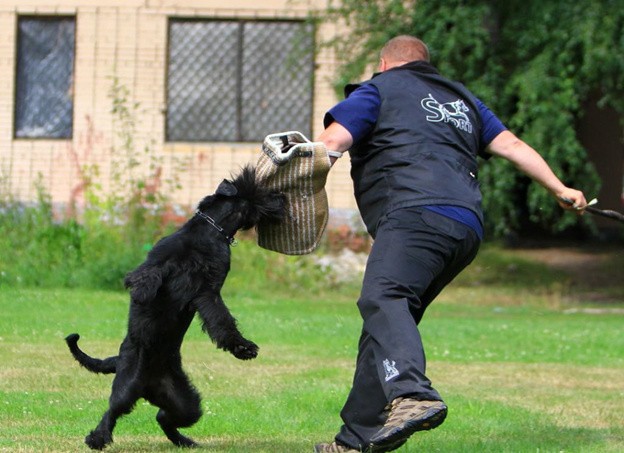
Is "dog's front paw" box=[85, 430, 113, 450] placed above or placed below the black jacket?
below

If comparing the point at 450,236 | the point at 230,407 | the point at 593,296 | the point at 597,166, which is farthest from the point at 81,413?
the point at 597,166

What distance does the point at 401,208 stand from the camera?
5.99 metres

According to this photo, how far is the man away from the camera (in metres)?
5.79

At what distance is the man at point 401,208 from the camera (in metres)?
5.79

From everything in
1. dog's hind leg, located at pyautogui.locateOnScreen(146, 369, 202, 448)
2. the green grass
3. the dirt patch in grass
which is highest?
dog's hind leg, located at pyautogui.locateOnScreen(146, 369, 202, 448)

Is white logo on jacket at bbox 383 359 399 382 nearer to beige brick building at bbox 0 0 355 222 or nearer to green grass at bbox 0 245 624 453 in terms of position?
green grass at bbox 0 245 624 453

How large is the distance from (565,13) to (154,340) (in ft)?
36.7

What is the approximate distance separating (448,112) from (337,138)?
0.66 metres

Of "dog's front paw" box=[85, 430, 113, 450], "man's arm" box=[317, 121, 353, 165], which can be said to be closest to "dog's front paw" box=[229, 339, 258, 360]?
Result: "dog's front paw" box=[85, 430, 113, 450]

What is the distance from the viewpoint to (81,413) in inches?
290

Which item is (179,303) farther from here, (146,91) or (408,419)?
(146,91)

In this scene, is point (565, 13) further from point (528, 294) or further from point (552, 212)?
point (528, 294)

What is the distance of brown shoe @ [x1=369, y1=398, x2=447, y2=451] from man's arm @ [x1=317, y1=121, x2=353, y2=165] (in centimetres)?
130

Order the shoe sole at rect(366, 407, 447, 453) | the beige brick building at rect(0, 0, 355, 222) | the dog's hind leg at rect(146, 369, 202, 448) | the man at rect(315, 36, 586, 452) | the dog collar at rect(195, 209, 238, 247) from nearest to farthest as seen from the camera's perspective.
→ the shoe sole at rect(366, 407, 447, 453) < the man at rect(315, 36, 586, 452) < the dog collar at rect(195, 209, 238, 247) < the dog's hind leg at rect(146, 369, 202, 448) < the beige brick building at rect(0, 0, 355, 222)
